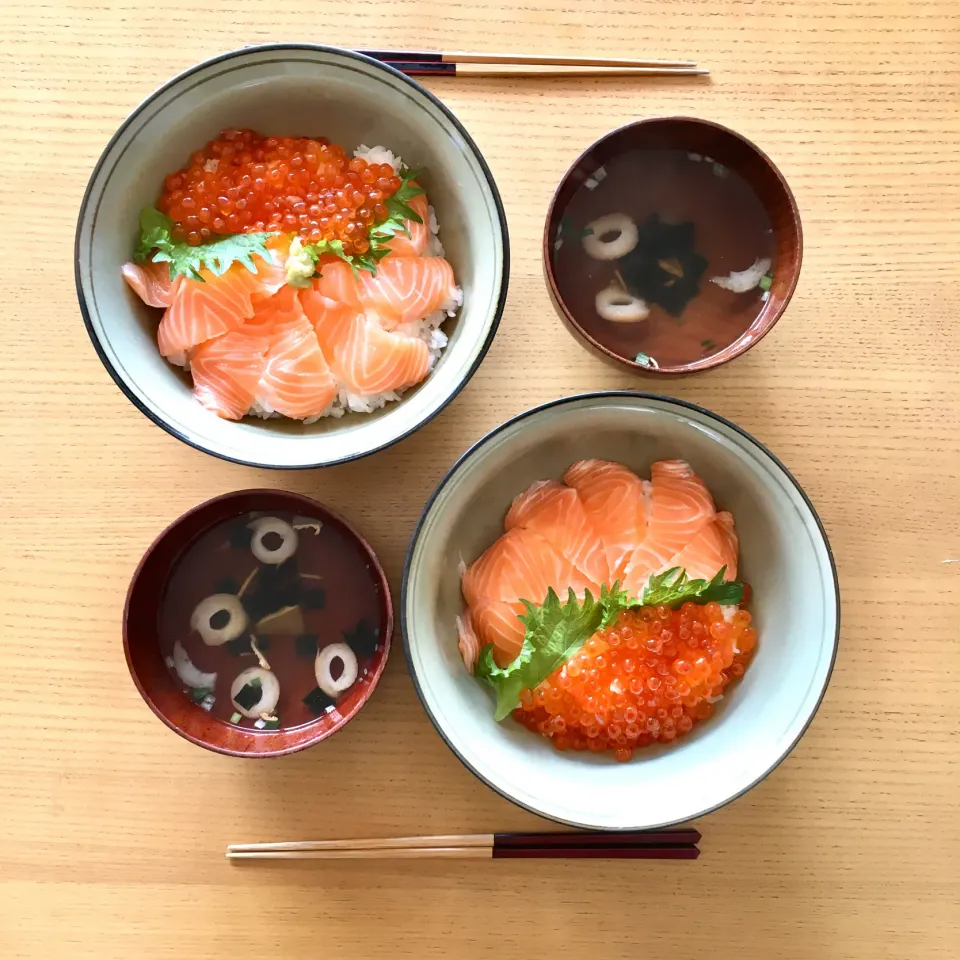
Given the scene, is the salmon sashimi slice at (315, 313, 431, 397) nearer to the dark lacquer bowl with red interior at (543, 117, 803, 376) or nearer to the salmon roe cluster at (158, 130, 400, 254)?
the salmon roe cluster at (158, 130, 400, 254)

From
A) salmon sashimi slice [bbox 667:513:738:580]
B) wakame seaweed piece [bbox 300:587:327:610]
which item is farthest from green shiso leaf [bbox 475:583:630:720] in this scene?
wakame seaweed piece [bbox 300:587:327:610]

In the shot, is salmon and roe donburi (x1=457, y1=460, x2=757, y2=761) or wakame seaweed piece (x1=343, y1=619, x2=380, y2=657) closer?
salmon and roe donburi (x1=457, y1=460, x2=757, y2=761)

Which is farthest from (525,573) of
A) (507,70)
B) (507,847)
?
(507,70)

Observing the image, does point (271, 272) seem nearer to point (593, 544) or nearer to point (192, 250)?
point (192, 250)

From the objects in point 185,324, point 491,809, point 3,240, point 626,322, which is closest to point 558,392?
point 626,322

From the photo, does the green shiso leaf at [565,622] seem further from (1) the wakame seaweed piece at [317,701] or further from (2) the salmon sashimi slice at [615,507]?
(1) the wakame seaweed piece at [317,701]

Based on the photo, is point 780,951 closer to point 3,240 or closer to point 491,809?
point 491,809

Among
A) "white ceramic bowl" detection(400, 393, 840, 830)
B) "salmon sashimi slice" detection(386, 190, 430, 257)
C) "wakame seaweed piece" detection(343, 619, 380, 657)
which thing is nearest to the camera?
"white ceramic bowl" detection(400, 393, 840, 830)

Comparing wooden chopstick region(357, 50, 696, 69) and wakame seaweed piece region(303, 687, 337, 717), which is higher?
wooden chopstick region(357, 50, 696, 69)
